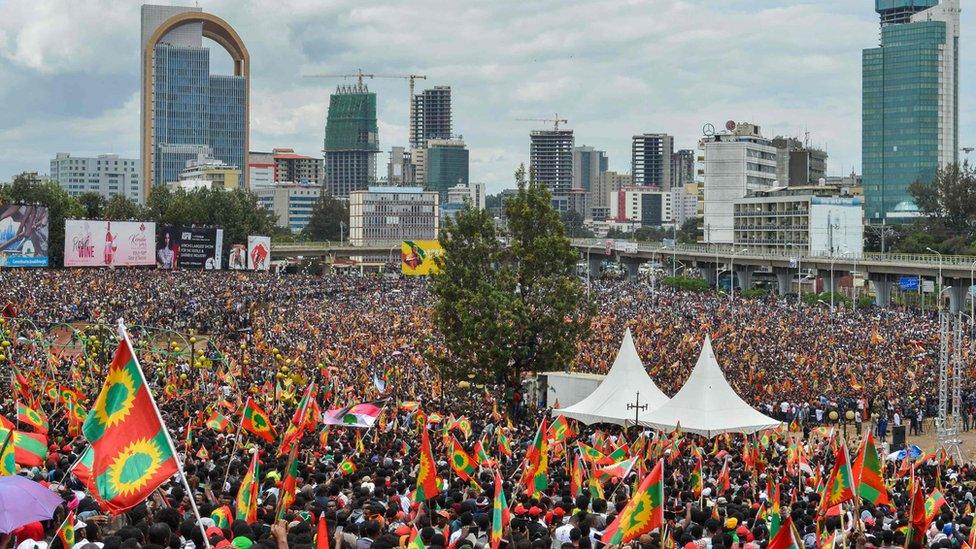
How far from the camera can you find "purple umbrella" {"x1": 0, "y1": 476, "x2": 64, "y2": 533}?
35.7 feet

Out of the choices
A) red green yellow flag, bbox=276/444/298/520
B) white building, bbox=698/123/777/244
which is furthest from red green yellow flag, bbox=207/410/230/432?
white building, bbox=698/123/777/244

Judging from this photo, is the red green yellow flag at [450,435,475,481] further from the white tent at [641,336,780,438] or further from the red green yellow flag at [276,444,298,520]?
the white tent at [641,336,780,438]

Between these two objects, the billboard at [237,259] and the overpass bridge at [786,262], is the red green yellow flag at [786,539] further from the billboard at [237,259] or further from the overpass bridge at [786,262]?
the billboard at [237,259]

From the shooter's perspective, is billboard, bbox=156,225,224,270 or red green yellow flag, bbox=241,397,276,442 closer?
red green yellow flag, bbox=241,397,276,442

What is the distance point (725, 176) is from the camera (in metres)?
133

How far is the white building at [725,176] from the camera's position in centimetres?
13250

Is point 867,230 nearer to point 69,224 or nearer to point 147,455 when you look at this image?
point 69,224

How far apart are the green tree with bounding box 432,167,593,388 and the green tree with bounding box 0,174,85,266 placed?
57.4m

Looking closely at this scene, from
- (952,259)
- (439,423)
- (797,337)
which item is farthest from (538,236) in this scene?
(952,259)

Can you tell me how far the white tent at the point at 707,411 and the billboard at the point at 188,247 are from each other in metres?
51.3

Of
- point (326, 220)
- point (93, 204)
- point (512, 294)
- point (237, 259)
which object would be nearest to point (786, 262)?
point (237, 259)

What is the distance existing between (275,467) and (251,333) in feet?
112

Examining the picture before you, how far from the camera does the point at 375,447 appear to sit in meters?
21.7

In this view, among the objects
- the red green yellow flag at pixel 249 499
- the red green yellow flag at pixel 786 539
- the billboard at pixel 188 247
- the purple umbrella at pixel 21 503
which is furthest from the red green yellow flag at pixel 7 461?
the billboard at pixel 188 247
